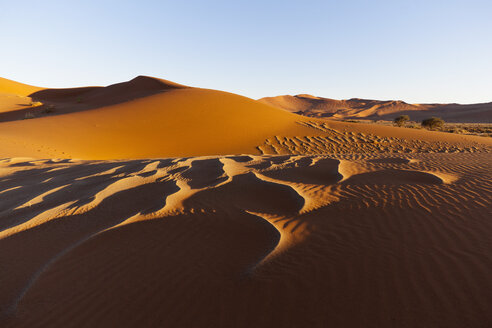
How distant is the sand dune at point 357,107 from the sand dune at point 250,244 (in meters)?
73.5

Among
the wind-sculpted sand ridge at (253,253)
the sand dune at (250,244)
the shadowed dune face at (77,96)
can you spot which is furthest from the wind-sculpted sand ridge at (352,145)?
the shadowed dune face at (77,96)

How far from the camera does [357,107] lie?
9938cm

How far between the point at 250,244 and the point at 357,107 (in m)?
108

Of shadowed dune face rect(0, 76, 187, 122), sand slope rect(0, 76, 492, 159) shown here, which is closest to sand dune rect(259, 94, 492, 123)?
shadowed dune face rect(0, 76, 187, 122)

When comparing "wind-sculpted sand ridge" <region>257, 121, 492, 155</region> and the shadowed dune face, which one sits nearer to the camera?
"wind-sculpted sand ridge" <region>257, 121, 492, 155</region>

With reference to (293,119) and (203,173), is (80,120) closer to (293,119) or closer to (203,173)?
(293,119)

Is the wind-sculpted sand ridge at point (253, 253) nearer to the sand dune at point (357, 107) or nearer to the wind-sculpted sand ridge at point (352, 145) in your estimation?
the wind-sculpted sand ridge at point (352, 145)

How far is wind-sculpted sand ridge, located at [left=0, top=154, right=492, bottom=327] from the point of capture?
1762 millimetres

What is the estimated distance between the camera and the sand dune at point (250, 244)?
177cm

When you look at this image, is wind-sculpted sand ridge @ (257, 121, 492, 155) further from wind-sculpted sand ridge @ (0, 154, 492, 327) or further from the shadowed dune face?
the shadowed dune face

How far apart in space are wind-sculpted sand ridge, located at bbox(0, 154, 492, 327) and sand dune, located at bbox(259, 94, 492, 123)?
244 ft

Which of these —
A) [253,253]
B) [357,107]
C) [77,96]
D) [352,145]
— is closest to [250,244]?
[253,253]

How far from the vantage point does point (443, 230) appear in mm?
2650

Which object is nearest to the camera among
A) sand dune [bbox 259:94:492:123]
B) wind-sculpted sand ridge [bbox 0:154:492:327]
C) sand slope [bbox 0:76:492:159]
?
wind-sculpted sand ridge [bbox 0:154:492:327]
